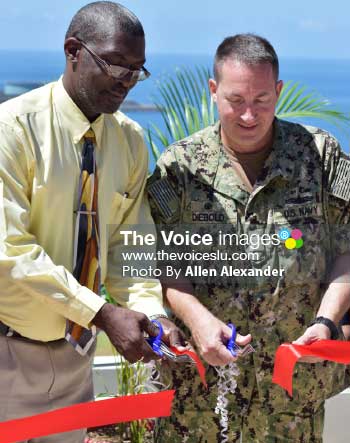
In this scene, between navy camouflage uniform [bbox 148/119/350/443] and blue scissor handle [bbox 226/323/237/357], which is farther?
navy camouflage uniform [bbox 148/119/350/443]

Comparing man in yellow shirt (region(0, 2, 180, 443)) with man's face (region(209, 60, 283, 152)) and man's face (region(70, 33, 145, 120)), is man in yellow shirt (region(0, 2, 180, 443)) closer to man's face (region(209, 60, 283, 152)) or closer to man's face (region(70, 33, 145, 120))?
man's face (region(70, 33, 145, 120))

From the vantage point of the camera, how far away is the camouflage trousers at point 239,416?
4.05 meters

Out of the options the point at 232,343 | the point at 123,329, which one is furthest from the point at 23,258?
the point at 232,343

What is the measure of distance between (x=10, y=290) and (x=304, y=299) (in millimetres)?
1212

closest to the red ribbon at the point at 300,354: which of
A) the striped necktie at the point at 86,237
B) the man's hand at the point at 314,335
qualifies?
the man's hand at the point at 314,335

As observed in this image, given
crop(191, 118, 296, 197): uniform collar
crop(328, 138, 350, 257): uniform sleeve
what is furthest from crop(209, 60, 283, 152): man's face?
crop(328, 138, 350, 257): uniform sleeve

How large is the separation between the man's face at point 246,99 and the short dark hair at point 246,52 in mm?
20

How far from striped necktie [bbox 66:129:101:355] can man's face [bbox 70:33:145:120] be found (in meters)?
0.11

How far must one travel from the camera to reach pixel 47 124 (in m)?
3.43

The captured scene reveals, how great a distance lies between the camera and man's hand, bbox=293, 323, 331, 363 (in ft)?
12.5

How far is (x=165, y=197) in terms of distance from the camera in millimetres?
3945

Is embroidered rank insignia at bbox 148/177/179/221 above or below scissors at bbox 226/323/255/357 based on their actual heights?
above

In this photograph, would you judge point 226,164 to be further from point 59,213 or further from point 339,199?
point 59,213

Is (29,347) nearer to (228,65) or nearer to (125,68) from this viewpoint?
(125,68)
